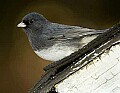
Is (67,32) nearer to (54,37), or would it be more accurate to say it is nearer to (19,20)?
(54,37)

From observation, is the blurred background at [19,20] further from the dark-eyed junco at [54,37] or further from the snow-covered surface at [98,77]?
the snow-covered surface at [98,77]

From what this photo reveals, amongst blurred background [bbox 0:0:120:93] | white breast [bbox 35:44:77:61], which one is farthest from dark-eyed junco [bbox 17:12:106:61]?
blurred background [bbox 0:0:120:93]

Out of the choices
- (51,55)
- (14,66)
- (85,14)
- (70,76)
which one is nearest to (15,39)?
(14,66)

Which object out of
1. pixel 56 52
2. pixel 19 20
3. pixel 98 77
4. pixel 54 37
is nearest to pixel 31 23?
pixel 54 37

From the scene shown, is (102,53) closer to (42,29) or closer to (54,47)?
(54,47)

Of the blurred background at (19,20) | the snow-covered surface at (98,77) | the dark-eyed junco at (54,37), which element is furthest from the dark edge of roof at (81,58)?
the blurred background at (19,20)

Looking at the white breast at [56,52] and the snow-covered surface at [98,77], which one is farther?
the white breast at [56,52]
